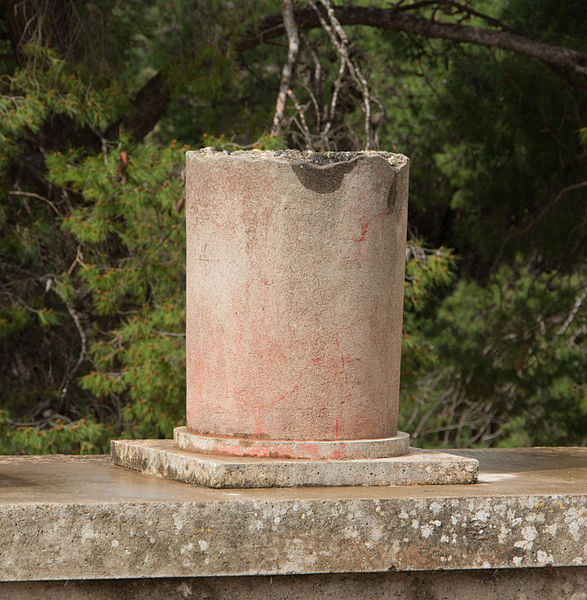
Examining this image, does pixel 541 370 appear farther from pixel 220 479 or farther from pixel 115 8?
pixel 220 479

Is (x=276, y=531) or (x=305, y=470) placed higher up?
(x=305, y=470)

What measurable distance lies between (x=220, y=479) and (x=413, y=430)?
687 cm

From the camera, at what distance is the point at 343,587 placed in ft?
9.48

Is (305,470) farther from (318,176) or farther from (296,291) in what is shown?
(318,176)

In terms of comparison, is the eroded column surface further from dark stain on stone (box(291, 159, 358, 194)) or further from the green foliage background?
the green foliage background

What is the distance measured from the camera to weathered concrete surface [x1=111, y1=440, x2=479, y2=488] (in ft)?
10.2

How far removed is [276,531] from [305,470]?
37 cm

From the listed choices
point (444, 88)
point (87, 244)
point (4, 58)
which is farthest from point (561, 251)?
point (4, 58)

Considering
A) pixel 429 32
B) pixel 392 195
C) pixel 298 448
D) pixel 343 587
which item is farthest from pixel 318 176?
pixel 429 32

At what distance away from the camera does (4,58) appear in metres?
7.84

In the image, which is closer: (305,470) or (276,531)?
(276,531)

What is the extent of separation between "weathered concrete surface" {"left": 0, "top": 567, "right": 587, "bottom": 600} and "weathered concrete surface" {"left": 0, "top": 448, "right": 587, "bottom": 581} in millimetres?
79

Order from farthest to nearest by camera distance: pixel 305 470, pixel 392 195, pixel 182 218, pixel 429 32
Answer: pixel 429 32, pixel 182 218, pixel 392 195, pixel 305 470

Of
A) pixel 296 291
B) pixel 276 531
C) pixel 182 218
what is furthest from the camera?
pixel 182 218
